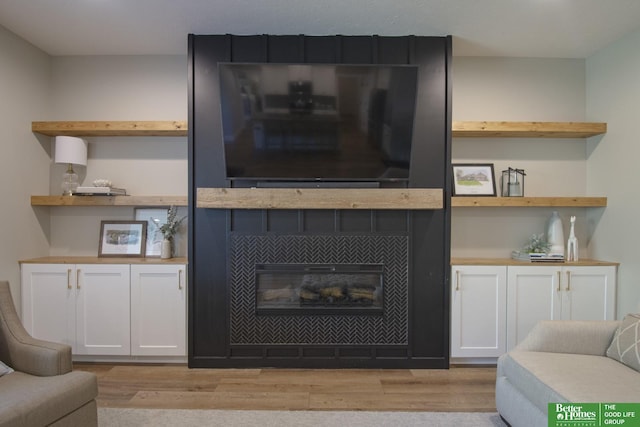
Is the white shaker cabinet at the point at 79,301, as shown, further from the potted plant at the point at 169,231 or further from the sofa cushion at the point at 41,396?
the sofa cushion at the point at 41,396

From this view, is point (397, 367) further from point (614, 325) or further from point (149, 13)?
point (149, 13)

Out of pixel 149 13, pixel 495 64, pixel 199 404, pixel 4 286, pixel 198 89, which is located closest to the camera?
pixel 4 286

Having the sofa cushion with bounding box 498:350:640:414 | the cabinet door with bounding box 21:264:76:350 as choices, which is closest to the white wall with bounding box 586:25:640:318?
Result: the sofa cushion with bounding box 498:350:640:414

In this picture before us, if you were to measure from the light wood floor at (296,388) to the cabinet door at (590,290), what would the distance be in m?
0.88

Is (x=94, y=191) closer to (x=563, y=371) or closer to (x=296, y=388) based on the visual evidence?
(x=296, y=388)

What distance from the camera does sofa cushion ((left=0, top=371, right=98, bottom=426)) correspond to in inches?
63.9

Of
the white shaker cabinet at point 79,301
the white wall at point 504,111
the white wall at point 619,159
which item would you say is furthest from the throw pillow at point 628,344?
the white shaker cabinet at point 79,301

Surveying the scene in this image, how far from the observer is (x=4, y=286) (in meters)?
2.16

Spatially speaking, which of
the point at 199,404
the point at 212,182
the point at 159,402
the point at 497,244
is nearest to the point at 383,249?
the point at 497,244

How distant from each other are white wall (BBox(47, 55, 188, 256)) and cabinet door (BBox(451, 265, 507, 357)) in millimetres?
2571

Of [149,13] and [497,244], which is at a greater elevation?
[149,13]

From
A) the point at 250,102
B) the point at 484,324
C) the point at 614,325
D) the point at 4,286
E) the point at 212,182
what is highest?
the point at 250,102

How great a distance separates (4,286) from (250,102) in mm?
1992

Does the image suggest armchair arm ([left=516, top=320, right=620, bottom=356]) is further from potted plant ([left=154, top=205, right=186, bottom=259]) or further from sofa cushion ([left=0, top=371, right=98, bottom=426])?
potted plant ([left=154, top=205, right=186, bottom=259])
